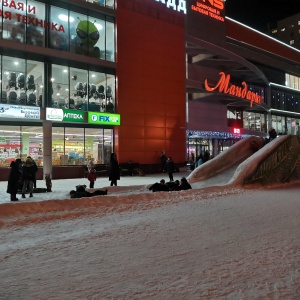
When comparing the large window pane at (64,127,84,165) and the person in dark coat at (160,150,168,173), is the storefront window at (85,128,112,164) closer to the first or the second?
the large window pane at (64,127,84,165)

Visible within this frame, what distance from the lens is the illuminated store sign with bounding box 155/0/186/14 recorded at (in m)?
28.5

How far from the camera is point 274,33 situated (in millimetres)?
108500

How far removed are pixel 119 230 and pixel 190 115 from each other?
26755mm

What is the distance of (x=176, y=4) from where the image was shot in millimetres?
29188

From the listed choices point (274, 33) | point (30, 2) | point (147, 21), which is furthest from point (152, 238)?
point (274, 33)

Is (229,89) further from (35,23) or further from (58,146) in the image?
(35,23)

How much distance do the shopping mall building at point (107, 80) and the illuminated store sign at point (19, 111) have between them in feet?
0.19

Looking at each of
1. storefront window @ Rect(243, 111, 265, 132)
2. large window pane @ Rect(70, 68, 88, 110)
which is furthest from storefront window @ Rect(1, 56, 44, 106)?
storefront window @ Rect(243, 111, 265, 132)

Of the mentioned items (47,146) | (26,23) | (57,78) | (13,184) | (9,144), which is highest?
(26,23)

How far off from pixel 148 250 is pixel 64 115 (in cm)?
1773

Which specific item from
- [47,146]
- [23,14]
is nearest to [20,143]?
[47,146]

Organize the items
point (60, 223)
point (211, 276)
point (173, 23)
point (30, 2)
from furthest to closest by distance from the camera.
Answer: point (173, 23) → point (30, 2) → point (60, 223) → point (211, 276)

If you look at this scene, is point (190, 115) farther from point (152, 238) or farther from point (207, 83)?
point (152, 238)

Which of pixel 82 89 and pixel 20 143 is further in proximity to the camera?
pixel 82 89
